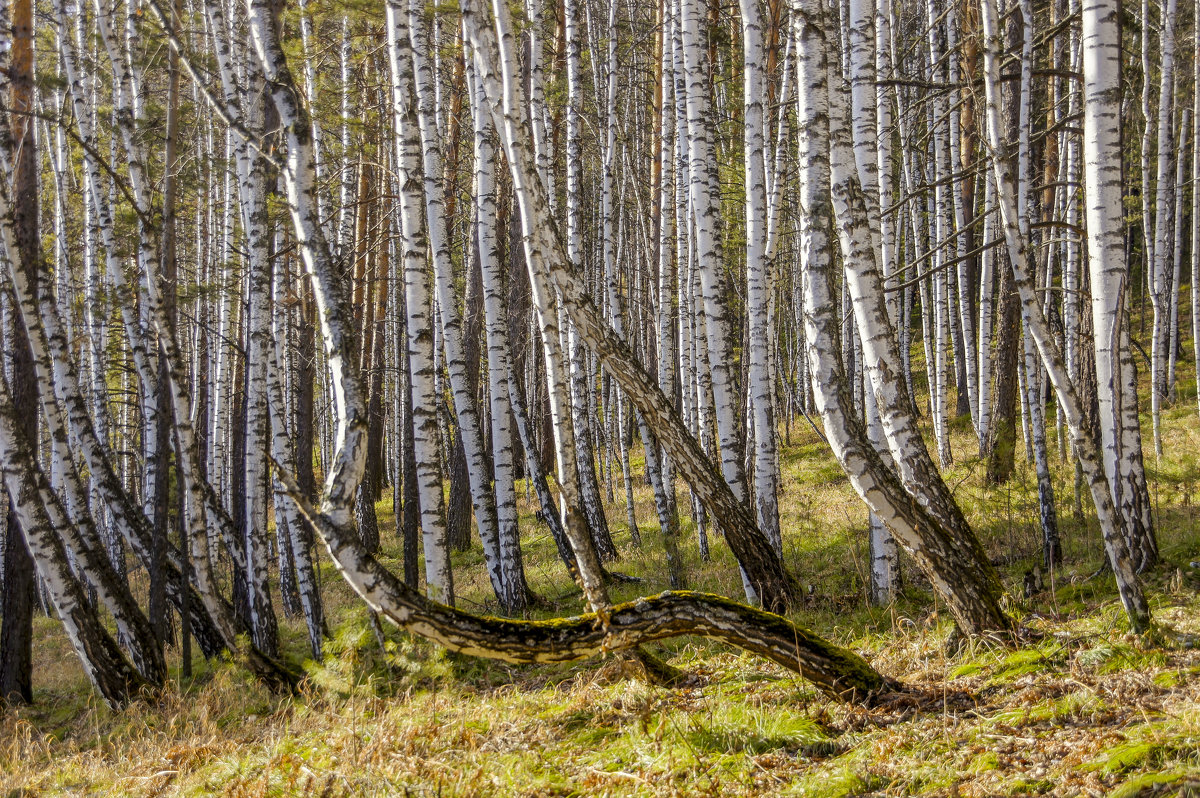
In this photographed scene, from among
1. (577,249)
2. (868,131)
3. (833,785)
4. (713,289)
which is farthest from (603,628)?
(577,249)

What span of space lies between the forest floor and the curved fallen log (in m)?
0.24

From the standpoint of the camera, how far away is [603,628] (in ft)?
13.5

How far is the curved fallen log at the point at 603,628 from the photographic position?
11.8 ft


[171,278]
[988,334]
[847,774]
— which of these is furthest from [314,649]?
[988,334]

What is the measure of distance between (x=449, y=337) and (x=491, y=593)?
3.99 metres

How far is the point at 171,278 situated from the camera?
824cm

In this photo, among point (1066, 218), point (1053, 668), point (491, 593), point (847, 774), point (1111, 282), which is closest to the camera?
point (847, 774)

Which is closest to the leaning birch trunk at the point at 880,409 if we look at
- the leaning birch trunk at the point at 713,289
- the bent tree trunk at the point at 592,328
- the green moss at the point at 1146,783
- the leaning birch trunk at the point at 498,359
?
the bent tree trunk at the point at 592,328

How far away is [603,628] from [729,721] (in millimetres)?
961

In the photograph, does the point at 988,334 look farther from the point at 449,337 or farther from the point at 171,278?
the point at 171,278

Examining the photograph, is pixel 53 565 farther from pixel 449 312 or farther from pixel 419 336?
pixel 449 312

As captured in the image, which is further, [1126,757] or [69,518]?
[69,518]

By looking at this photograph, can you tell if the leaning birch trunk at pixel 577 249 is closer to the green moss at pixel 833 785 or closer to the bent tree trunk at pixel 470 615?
the bent tree trunk at pixel 470 615

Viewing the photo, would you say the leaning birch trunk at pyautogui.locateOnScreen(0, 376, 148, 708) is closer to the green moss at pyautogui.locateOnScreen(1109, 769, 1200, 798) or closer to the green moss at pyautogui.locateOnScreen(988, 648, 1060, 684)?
the green moss at pyautogui.locateOnScreen(988, 648, 1060, 684)
